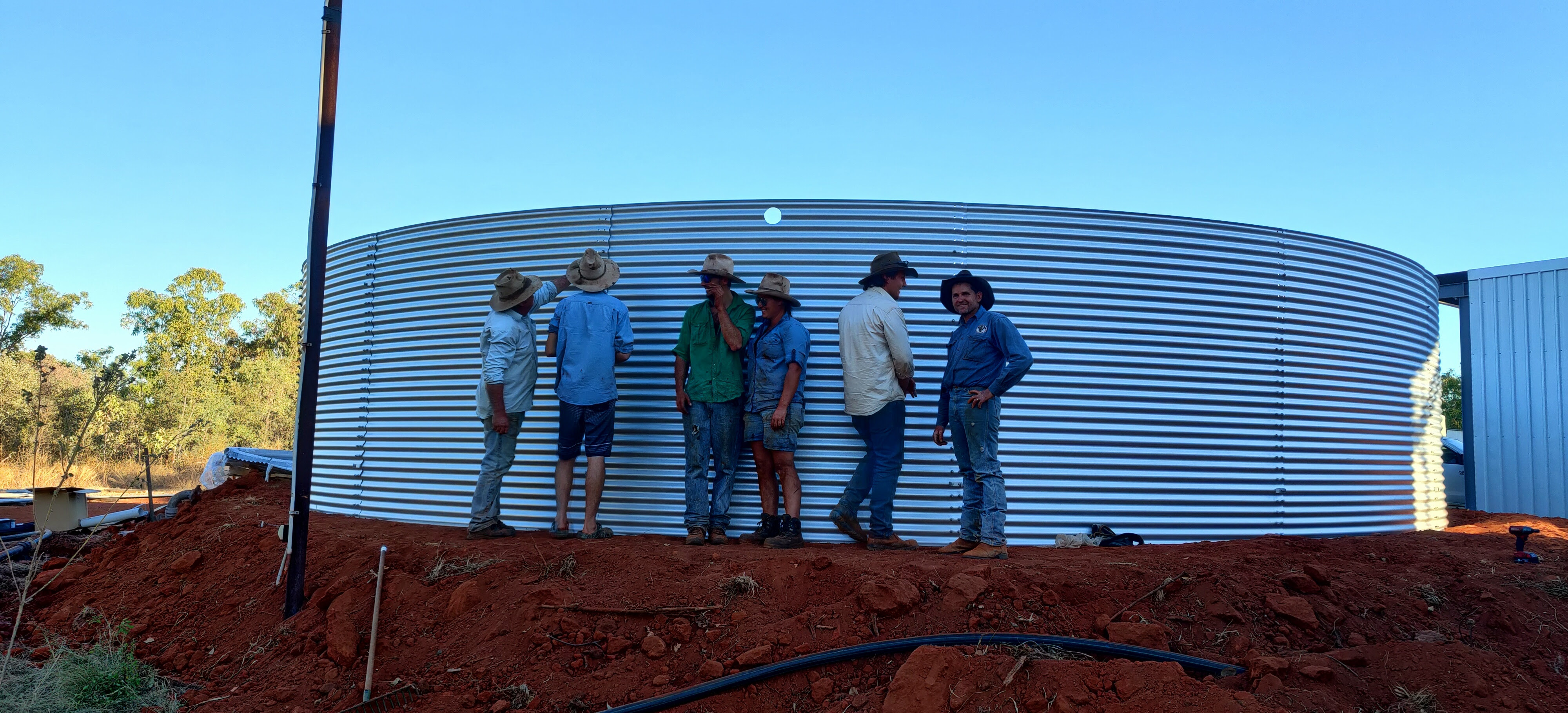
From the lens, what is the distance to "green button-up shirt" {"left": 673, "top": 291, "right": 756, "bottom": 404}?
555cm

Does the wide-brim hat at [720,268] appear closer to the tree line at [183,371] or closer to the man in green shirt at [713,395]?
the man in green shirt at [713,395]

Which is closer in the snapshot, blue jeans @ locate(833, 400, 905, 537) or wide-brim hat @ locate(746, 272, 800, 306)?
blue jeans @ locate(833, 400, 905, 537)

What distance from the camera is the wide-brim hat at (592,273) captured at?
5848 millimetres

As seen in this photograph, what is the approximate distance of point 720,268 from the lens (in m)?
5.66

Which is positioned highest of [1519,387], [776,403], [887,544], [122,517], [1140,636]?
[1519,387]

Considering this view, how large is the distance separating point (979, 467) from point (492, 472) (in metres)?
3.00

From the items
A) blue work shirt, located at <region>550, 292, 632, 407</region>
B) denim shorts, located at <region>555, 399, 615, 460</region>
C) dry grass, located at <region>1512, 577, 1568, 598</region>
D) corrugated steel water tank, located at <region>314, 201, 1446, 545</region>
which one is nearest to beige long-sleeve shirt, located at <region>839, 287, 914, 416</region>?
corrugated steel water tank, located at <region>314, 201, 1446, 545</region>

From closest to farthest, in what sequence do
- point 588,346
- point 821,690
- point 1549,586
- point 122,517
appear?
point 821,690 → point 1549,586 → point 588,346 → point 122,517

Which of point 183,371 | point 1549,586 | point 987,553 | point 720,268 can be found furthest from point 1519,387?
point 183,371

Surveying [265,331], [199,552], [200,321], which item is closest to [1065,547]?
[199,552]

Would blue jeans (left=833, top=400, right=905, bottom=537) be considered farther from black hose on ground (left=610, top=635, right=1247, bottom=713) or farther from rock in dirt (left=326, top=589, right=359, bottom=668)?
rock in dirt (left=326, top=589, right=359, bottom=668)

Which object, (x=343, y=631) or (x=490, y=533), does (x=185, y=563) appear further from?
(x=343, y=631)

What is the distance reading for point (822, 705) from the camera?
3500mm

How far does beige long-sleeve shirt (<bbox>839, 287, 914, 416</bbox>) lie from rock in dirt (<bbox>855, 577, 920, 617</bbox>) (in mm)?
1530
